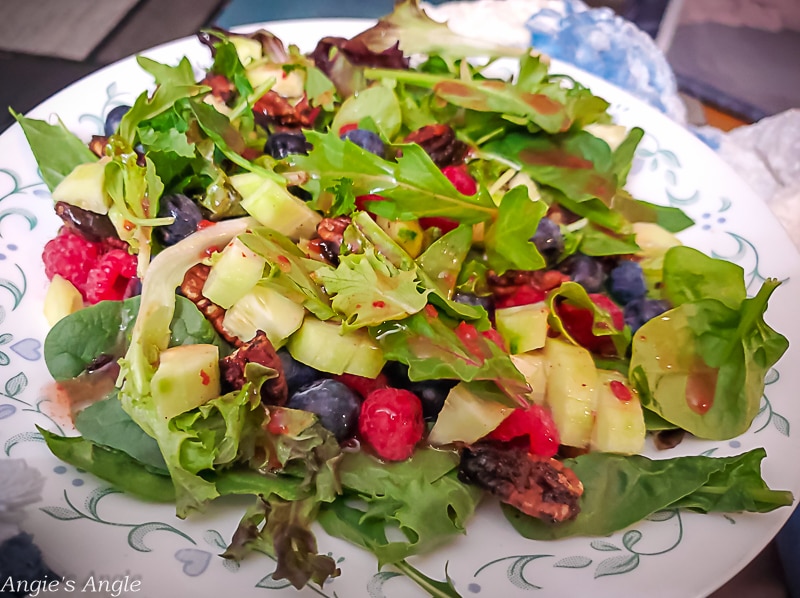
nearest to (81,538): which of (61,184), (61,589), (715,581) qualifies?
(61,589)

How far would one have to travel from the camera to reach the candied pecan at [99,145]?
4.22 ft

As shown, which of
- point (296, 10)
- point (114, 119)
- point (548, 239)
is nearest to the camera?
point (548, 239)

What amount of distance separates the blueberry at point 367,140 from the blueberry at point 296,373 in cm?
46

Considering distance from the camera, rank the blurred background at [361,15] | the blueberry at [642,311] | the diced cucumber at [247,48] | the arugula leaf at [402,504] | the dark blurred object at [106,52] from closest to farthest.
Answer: the arugula leaf at [402,504], the blueberry at [642,311], the diced cucumber at [247,48], the dark blurred object at [106,52], the blurred background at [361,15]

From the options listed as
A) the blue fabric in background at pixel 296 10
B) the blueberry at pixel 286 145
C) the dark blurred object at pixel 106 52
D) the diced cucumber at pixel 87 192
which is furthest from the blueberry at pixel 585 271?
the blue fabric in background at pixel 296 10

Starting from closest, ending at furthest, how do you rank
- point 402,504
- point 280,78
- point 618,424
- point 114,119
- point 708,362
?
1. point 402,504
2. point 618,424
3. point 708,362
4. point 114,119
5. point 280,78

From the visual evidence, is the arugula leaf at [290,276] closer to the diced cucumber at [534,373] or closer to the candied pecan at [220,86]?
the diced cucumber at [534,373]

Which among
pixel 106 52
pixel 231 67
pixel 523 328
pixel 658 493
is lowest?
pixel 658 493

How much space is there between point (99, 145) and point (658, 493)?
1191 mm

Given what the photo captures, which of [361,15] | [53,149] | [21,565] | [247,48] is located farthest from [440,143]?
[361,15]

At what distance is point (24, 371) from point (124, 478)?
28 centimetres

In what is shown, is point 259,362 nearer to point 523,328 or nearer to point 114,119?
point 523,328

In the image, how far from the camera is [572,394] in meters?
1.03

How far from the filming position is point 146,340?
3.20 feet
